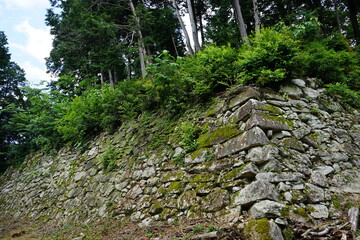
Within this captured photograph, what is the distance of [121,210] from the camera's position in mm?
5219

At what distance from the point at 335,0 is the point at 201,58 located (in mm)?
13125

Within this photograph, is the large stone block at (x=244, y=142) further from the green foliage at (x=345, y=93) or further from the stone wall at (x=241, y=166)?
the green foliage at (x=345, y=93)

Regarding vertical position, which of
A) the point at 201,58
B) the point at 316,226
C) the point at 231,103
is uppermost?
the point at 201,58

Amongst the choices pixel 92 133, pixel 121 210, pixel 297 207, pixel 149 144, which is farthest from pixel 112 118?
pixel 297 207

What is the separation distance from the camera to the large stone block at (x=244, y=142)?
12.5 feet

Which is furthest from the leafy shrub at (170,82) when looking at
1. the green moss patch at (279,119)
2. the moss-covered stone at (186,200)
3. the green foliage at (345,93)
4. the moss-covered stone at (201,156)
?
the green foliage at (345,93)

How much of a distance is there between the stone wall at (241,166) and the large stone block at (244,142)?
0.02 m

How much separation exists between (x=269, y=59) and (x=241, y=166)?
8.99ft

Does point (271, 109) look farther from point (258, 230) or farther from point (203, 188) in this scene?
point (258, 230)

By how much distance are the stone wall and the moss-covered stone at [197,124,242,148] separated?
3cm

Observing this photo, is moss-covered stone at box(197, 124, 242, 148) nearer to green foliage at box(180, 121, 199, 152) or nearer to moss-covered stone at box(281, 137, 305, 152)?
green foliage at box(180, 121, 199, 152)

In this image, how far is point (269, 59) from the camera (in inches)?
194

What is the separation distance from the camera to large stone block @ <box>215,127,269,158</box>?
150 inches

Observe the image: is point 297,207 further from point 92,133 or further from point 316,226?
point 92,133
